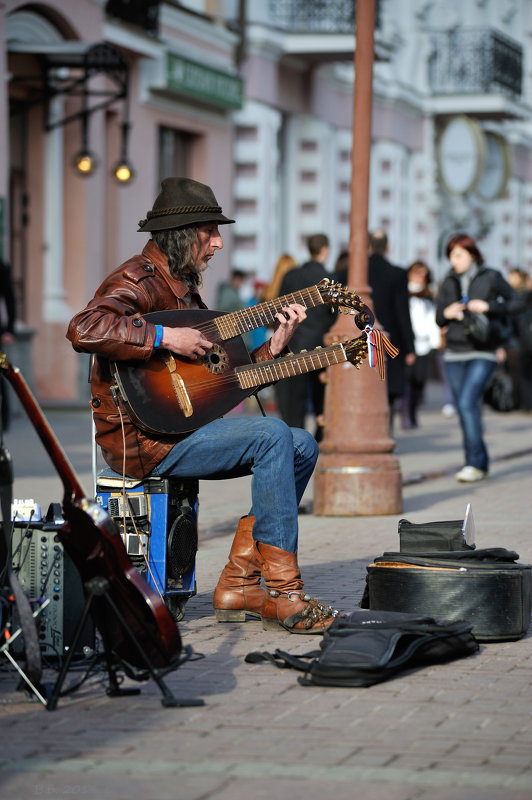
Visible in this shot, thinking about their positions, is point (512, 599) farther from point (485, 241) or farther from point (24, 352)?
point (485, 241)

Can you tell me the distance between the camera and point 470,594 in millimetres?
6152

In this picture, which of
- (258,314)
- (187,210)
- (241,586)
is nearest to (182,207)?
(187,210)

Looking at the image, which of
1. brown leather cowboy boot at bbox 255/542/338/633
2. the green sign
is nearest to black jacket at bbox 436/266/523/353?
brown leather cowboy boot at bbox 255/542/338/633

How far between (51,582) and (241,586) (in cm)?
113

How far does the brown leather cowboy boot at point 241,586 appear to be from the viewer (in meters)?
6.69

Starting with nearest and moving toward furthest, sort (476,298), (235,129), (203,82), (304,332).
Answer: (476,298) < (304,332) < (203,82) < (235,129)

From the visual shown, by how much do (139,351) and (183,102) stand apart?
698 inches

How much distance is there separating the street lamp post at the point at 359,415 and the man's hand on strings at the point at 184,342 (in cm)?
406

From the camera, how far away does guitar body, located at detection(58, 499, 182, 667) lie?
502 centimetres

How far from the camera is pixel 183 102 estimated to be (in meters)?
23.4

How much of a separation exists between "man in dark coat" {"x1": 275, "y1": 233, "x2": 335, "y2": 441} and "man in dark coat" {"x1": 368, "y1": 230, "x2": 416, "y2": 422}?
62cm

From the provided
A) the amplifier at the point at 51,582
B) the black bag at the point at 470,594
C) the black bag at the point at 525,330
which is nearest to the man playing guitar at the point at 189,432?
the black bag at the point at 470,594

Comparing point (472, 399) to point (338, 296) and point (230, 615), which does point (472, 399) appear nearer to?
point (230, 615)

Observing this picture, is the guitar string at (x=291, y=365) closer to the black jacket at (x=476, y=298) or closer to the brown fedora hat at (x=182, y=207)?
the brown fedora hat at (x=182, y=207)
